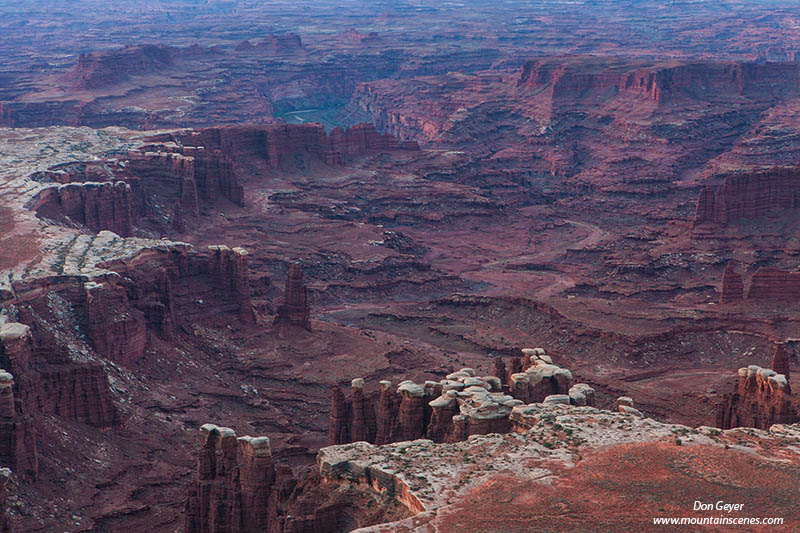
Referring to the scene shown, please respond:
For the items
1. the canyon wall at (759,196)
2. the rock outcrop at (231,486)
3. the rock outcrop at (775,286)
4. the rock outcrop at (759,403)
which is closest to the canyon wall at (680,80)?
the canyon wall at (759,196)

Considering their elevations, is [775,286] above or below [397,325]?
above

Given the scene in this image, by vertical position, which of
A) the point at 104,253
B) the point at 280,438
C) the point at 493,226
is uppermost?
the point at 104,253

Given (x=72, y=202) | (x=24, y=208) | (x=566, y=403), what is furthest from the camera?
(x=72, y=202)

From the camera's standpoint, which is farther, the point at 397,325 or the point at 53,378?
the point at 397,325

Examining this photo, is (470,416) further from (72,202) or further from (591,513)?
(72,202)

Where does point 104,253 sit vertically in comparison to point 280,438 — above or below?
above

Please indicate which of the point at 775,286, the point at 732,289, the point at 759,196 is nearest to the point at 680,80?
the point at 759,196

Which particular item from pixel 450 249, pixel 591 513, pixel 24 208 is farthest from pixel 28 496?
pixel 450 249

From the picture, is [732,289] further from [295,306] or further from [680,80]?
[680,80]
